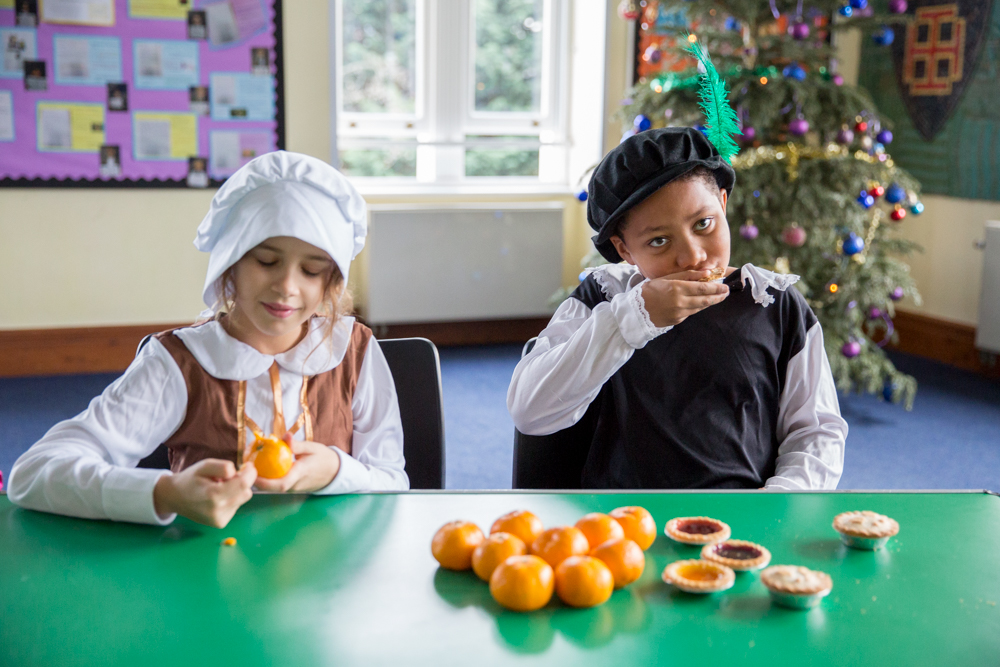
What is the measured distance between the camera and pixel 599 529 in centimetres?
96

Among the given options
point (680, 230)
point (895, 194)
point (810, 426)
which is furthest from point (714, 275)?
point (895, 194)

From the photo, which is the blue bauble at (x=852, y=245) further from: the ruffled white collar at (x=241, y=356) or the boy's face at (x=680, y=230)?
the ruffled white collar at (x=241, y=356)

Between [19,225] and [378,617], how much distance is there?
13.9 feet

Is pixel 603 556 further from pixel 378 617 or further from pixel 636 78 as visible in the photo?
pixel 636 78

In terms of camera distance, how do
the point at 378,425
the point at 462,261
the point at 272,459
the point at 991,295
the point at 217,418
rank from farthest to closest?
1. the point at 462,261
2. the point at 991,295
3. the point at 378,425
4. the point at 217,418
5. the point at 272,459

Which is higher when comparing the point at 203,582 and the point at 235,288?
the point at 235,288

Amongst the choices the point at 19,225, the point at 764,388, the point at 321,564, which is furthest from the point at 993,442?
the point at 19,225

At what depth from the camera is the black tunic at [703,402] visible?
57.3 inches

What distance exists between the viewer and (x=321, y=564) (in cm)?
95

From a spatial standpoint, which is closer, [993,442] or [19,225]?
[993,442]

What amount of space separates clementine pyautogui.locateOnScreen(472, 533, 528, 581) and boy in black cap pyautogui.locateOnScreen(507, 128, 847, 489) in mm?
467

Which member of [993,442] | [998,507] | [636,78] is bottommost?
[993,442]

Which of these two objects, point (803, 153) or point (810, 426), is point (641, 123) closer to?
point (803, 153)

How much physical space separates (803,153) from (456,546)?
10.3 ft
